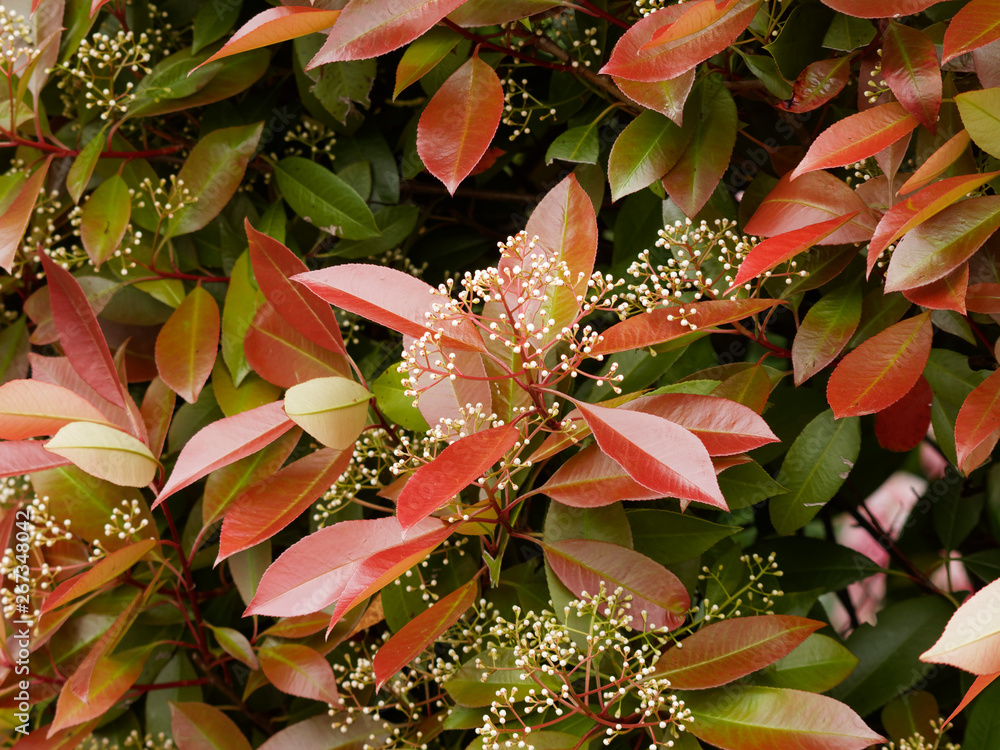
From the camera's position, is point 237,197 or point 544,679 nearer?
point 544,679

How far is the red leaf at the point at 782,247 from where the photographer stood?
779mm

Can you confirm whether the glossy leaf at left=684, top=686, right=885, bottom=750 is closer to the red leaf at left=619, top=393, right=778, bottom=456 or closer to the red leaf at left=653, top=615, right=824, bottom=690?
the red leaf at left=653, top=615, right=824, bottom=690

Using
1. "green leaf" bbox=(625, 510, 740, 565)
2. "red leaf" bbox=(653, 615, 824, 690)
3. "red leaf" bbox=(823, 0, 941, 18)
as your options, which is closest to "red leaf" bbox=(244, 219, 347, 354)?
"green leaf" bbox=(625, 510, 740, 565)

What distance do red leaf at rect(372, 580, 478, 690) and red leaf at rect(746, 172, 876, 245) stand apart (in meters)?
0.55

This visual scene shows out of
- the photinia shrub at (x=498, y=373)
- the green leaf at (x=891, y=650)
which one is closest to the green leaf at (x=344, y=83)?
the photinia shrub at (x=498, y=373)

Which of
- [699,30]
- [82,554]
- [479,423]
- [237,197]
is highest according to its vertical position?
[699,30]

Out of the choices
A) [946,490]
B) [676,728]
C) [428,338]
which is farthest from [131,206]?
[946,490]

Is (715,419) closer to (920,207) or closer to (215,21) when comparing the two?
(920,207)

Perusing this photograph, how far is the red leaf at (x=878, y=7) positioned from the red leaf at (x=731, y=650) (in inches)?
24.9

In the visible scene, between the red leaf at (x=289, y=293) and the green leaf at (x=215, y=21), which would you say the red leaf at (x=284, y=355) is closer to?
the red leaf at (x=289, y=293)

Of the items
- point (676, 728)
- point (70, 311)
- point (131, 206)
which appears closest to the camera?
Answer: point (676, 728)

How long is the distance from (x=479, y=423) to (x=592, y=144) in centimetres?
40

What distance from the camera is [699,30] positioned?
82cm

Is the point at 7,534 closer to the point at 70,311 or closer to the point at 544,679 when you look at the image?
the point at 70,311
